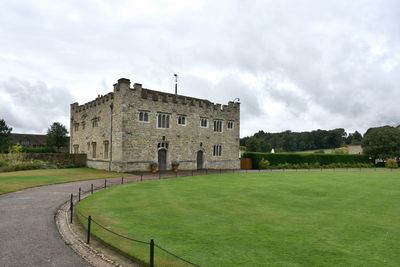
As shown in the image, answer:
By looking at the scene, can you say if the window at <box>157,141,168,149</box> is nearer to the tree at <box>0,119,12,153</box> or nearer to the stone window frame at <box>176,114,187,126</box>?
the stone window frame at <box>176,114,187,126</box>

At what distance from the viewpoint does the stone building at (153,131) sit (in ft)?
117

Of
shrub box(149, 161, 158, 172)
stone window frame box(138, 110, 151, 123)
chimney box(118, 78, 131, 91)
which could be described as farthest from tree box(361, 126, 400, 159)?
chimney box(118, 78, 131, 91)

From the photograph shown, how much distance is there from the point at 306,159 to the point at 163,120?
26.1m

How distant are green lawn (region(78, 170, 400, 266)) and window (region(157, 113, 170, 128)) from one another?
1911cm

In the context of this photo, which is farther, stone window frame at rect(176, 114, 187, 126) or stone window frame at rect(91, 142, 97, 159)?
stone window frame at rect(91, 142, 97, 159)

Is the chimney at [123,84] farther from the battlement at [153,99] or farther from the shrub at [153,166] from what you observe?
the shrub at [153,166]

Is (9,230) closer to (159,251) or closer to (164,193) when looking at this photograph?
(159,251)

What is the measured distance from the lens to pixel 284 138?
133m

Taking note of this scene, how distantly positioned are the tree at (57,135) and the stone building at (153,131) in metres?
21.9

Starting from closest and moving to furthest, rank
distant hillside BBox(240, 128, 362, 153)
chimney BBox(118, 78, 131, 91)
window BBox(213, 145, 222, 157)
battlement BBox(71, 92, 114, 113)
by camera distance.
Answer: chimney BBox(118, 78, 131, 91), battlement BBox(71, 92, 114, 113), window BBox(213, 145, 222, 157), distant hillside BBox(240, 128, 362, 153)

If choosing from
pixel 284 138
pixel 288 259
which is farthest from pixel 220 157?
pixel 284 138

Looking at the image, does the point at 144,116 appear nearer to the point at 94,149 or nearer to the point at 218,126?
the point at 94,149

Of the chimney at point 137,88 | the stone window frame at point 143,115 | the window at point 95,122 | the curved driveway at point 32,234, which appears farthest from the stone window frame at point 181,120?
the curved driveway at point 32,234

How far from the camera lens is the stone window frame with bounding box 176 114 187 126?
40022 mm
